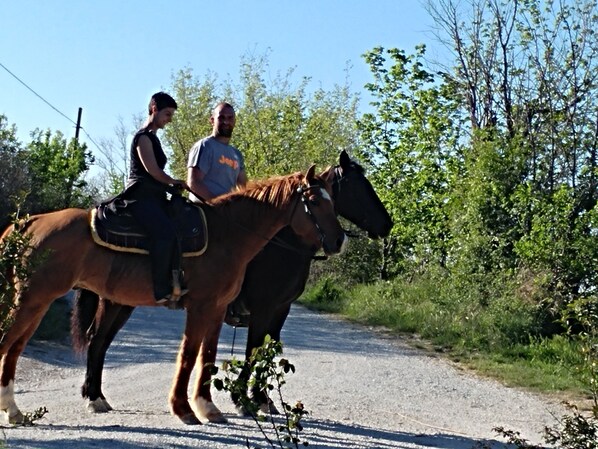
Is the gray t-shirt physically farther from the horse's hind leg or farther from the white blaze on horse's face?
the horse's hind leg

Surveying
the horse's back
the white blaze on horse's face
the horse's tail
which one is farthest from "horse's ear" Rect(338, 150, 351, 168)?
the horse's back

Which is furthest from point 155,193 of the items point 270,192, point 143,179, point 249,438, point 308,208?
point 249,438

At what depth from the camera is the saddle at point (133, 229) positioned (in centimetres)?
877

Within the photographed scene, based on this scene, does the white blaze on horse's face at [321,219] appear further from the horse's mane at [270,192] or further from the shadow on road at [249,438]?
the shadow on road at [249,438]

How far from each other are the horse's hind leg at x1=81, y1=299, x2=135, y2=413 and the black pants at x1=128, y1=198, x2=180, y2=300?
1.25 metres

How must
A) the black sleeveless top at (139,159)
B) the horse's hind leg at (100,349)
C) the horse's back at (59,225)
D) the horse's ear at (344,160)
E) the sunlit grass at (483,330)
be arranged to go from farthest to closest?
the sunlit grass at (483,330), the horse's ear at (344,160), the horse's hind leg at (100,349), the black sleeveless top at (139,159), the horse's back at (59,225)

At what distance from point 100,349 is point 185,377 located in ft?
4.20

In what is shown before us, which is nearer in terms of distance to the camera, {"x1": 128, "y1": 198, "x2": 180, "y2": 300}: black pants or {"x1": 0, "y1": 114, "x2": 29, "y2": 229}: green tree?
{"x1": 128, "y1": 198, "x2": 180, "y2": 300}: black pants

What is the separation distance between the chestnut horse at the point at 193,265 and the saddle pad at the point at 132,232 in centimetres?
8

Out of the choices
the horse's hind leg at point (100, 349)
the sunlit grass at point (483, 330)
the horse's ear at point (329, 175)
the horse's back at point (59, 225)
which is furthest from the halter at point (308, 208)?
the sunlit grass at point (483, 330)

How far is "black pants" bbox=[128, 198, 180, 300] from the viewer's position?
28.7 ft

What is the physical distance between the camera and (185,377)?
353 inches

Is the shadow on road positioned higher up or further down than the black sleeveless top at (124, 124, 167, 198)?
further down

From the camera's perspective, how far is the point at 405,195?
2634 centimetres
